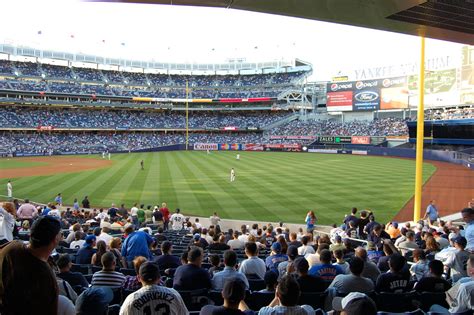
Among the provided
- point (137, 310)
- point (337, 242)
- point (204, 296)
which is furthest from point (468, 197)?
point (137, 310)

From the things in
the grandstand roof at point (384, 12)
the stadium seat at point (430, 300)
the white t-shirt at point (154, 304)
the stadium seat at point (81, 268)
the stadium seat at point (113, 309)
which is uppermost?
the grandstand roof at point (384, 12)

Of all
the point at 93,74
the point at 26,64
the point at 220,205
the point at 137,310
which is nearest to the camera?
the point at 137,310

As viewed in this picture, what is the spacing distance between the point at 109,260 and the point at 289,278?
125 inches

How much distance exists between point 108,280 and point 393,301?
4145 mm

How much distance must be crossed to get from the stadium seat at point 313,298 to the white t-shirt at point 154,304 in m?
2.34

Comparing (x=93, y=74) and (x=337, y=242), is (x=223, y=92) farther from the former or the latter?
(x=337, y=242)

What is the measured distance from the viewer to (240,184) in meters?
32.2

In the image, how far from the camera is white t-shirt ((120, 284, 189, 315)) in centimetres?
345

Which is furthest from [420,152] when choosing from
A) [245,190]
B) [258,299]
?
[245,190]

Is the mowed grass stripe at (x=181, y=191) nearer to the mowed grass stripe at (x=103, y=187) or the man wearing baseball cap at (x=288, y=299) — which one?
the mowed grass stripe at (x=103, y=187)

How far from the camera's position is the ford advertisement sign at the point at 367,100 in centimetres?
7669

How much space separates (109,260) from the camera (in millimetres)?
5723

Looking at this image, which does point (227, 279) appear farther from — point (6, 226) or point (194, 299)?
point (6, 226)

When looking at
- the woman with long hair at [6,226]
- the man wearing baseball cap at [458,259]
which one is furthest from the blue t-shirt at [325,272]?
the woman with long hair at [6,226]
